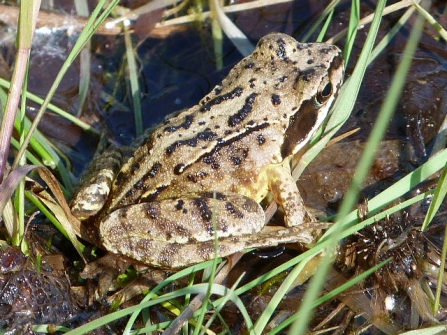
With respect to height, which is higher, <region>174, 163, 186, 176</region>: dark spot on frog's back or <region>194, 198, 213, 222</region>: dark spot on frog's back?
<region>174, 163, 186, 176</region>: dark spot on frog's back

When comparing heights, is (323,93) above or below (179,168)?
above

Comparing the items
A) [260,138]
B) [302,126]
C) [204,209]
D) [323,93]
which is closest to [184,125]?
[260,138]

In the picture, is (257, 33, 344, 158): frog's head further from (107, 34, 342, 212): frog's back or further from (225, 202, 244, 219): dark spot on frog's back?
(225, 202, 244, 219): dark spot on frog's back

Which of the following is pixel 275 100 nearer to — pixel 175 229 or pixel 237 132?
pixel 237 132

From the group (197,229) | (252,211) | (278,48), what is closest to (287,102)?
(278,48)

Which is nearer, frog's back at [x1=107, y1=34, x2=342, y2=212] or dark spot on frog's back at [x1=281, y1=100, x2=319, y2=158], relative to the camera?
frog's back at [x1=107, y1=34, x2=342, y2=212]

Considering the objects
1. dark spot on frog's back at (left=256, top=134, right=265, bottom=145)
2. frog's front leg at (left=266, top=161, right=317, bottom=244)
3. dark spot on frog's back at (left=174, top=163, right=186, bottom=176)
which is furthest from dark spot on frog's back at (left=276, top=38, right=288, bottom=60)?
dark spot on frog's back at (left=174, top=163, right=186, bottom=176)

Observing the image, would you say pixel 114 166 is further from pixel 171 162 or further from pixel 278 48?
pixel 278 48

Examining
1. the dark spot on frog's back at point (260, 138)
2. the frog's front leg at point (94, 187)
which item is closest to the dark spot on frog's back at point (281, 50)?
the dark spot on frog's back at point (260, 138)
